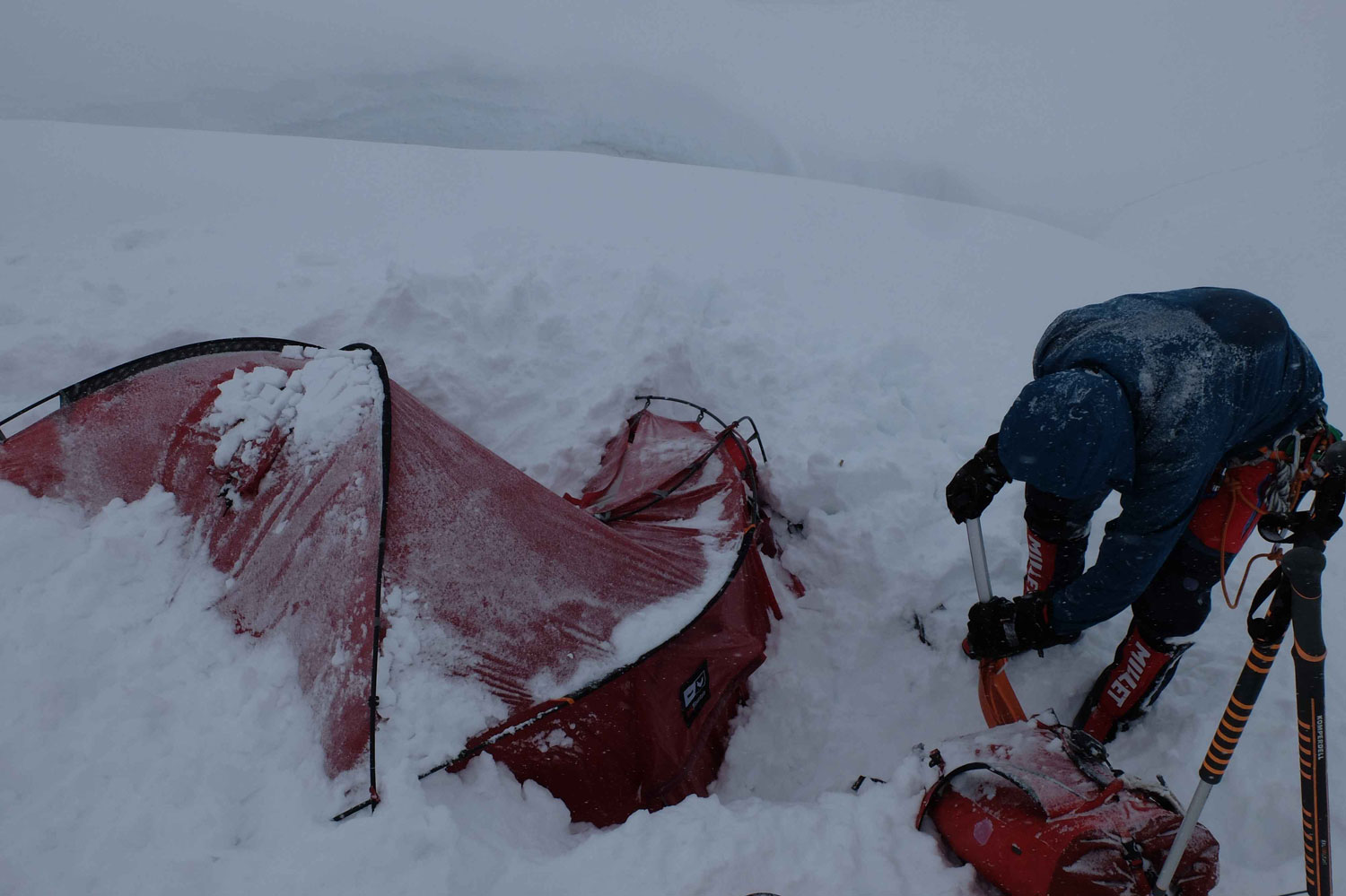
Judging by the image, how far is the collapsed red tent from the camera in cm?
171

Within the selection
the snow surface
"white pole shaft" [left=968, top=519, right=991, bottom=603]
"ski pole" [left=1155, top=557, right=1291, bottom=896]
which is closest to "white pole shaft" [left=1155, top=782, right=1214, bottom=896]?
"ski pole" [left=1155, top=557, right=1291, bottom=896]

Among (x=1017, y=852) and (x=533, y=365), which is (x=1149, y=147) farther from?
(x=1017, y=852)

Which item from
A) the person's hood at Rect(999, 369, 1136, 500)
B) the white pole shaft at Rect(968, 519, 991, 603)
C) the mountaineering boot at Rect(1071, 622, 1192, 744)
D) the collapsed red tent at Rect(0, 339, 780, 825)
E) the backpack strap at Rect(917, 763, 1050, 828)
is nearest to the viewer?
the backpack strap at Rect(917, 763, 1050, 828)

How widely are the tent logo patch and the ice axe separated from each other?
865mm

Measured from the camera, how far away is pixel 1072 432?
1544mm

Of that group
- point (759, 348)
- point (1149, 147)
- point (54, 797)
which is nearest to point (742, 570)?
point (759, 348)

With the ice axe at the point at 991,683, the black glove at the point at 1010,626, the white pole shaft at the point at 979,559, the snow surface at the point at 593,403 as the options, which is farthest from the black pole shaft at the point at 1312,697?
the white pole shaft at the point at 979,559

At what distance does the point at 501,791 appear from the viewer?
1.65 meters

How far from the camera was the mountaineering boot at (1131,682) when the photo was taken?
199cm

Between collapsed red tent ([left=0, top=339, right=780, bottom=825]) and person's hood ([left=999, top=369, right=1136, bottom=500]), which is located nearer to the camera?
person's hood ([left=999, top=369, right=1136, bottom=500])

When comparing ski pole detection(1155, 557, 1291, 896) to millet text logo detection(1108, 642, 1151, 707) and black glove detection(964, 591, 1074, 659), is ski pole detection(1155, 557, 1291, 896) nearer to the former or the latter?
black glove detection(964, 591, 1074, 659)

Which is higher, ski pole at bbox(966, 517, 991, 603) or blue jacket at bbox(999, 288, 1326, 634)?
blue jacket at bbox(999, 288, 1326, 634)

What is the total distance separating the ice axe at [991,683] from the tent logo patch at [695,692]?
865 millimetres

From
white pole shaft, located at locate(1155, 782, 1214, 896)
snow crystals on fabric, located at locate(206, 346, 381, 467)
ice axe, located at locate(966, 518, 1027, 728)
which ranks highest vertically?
snow crystals on fabric, located at locate(206, 346, 381, 467)
